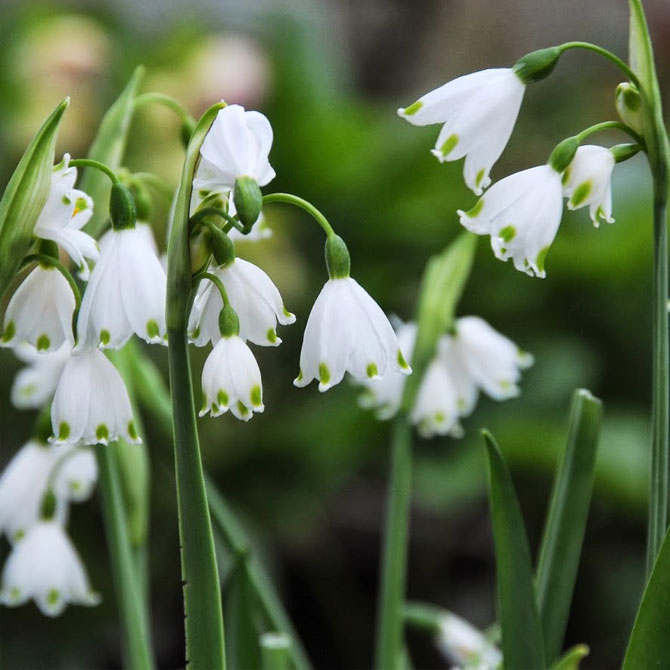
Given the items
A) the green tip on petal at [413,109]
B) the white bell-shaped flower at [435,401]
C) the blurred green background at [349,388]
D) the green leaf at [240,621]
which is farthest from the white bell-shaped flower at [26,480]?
the blurred green background at [349,388]

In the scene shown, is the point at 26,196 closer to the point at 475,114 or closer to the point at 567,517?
the point at 475,114

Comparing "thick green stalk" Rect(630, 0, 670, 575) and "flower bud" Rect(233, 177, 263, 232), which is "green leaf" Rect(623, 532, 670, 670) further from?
"flower bud" Rect(233, 177, 263, 232)

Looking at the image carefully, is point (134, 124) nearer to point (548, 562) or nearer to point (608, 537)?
point (608, 537)

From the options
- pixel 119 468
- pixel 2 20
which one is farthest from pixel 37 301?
pixel 2 20

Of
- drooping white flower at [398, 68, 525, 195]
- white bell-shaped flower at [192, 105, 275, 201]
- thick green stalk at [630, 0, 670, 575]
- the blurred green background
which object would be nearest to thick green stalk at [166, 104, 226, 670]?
white bell-shaped flower at [192, 105, 275, 201]

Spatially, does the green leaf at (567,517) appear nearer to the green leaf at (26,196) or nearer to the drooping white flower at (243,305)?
the drooping white flower at (243,305)

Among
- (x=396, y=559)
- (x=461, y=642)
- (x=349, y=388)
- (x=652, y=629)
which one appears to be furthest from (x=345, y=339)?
(x=349, y=388)
